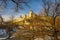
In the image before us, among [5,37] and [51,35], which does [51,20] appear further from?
[5,37]

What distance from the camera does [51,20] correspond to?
4.26 metres

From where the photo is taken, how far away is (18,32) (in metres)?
4.20

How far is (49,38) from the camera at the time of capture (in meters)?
4.28

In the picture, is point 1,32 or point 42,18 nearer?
point 1,32

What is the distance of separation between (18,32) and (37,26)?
58cm

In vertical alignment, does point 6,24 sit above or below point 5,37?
above

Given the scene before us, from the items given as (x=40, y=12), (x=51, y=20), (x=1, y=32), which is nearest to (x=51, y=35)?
(x=51, y=20)

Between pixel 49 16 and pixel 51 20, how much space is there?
0.13 m

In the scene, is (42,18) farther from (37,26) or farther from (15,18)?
(15,18)

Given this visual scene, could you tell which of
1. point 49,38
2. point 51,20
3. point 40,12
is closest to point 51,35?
point 49,38

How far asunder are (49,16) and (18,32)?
994 mm

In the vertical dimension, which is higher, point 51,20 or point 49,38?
point 51,20

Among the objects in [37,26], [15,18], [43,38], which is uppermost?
[15,18]

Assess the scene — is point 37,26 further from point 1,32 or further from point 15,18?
point 1,32
